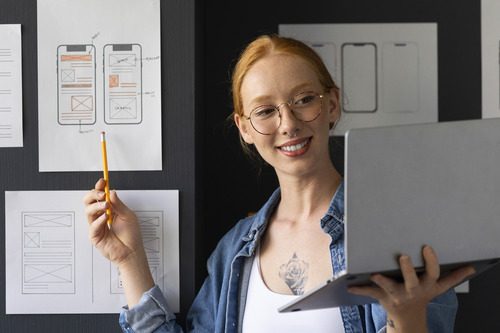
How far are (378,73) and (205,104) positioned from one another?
1.49 feet

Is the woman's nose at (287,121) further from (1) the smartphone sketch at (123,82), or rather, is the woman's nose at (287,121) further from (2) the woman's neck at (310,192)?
(1) the smartphone sketch at (123,82)

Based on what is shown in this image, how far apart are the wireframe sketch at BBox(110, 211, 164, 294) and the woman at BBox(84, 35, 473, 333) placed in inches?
1.6

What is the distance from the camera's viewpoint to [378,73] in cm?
187

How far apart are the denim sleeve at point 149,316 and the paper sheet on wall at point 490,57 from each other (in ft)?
3.06

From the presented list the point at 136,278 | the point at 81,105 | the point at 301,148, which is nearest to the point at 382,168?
the point at 301,148

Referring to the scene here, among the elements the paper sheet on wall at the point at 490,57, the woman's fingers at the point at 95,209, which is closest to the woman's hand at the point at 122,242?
the woman's fingers at the point at 95,209

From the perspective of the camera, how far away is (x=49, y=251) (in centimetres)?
165

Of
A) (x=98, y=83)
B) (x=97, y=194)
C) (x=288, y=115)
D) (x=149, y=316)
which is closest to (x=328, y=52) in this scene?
(x=288, y=115)

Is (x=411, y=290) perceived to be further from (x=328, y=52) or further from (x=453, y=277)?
(x=328, y=52)

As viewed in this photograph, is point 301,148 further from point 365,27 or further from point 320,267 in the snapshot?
point 365,27

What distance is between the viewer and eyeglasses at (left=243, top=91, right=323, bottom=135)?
1.48 m

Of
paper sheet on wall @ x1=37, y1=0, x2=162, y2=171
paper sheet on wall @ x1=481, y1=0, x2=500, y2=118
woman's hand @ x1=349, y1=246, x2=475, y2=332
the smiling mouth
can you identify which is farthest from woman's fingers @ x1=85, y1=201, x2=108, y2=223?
paper sheet on wall @ x1=481, y1=0, x2=500, y2=118

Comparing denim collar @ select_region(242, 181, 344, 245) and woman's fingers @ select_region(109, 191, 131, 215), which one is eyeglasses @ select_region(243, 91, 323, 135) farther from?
woman's fingers @ select_region(109, 191, 131, 215)

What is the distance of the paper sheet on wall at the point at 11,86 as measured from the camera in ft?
5.43
